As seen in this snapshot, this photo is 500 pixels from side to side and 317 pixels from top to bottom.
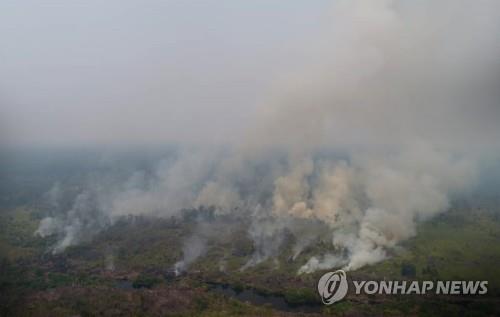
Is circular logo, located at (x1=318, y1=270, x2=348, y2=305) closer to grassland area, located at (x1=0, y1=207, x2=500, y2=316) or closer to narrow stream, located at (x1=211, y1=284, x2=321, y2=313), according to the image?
grassland area, located at (x1=0, y1=207, x2=500, y2=316)

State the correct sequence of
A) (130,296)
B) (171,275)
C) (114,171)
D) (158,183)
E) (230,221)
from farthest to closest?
(114,171) → (158,183) → (230,221) → (171,275) → (130,296)

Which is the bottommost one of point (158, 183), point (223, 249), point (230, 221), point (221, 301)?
point (221, 301)

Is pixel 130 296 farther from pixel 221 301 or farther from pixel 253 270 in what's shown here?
pixel 253 270

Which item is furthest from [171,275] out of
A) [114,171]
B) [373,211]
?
[114,171]
